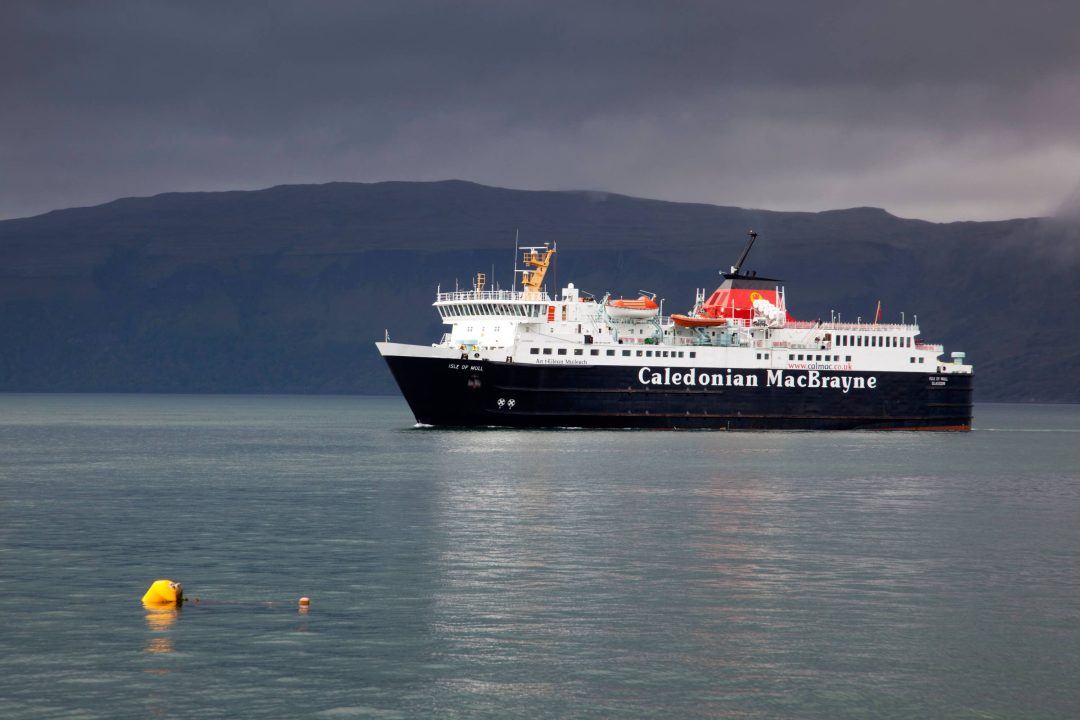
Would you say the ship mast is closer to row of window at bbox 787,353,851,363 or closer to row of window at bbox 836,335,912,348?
row of window at bbox 787,353,851,363

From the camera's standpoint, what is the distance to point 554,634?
889 inches

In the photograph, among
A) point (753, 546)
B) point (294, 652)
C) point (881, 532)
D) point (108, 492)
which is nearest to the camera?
point (294, 652)

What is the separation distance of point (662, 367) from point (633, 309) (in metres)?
3.94

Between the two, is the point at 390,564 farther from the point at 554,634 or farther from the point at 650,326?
the point at 650,326

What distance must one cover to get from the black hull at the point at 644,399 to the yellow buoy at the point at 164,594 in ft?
172

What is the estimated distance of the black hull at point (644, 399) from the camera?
78375 mm

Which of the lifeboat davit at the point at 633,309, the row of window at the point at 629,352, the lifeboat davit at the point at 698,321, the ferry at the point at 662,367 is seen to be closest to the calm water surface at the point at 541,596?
the ferry at the point at 662,367

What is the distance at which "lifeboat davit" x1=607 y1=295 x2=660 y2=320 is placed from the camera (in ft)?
268

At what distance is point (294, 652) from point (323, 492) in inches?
1068

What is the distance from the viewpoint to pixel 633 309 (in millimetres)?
82250

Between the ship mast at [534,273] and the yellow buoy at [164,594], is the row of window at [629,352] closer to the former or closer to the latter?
the ship mast at [534,273]

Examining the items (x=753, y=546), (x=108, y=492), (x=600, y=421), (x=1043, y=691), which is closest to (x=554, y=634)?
(x=1043, y=691)

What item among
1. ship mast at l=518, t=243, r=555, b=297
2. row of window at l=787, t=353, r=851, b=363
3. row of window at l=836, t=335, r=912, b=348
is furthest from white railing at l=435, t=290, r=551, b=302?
row of window at l=836, t=335, r=912, b=348

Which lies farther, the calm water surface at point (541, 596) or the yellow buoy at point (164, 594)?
the yellow buoy at point (164, 594)
